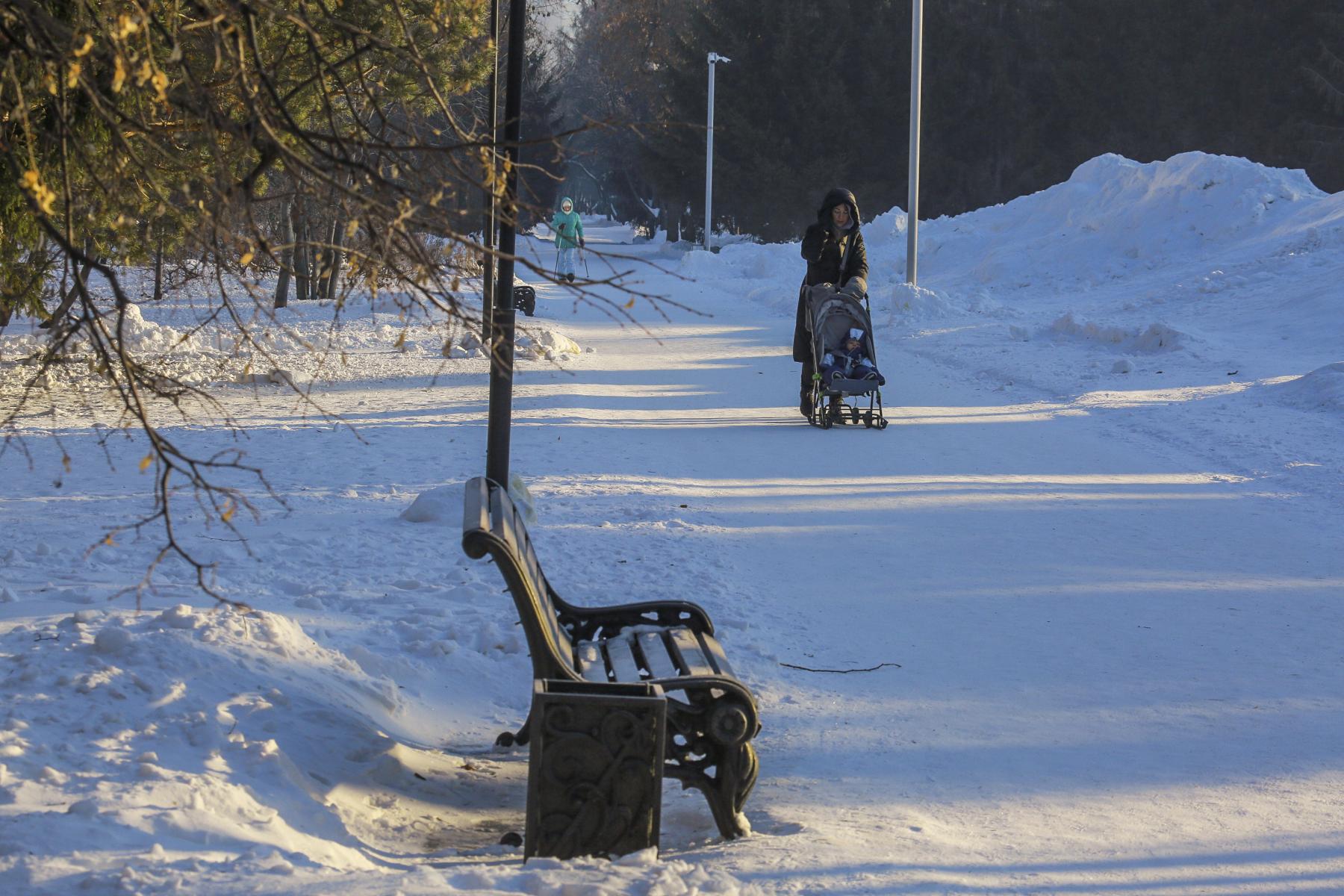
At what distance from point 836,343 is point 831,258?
914 mm

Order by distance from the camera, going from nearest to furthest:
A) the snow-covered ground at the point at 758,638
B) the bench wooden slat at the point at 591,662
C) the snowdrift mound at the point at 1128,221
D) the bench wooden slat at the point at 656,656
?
1. the snow-covered ground at the point at 758,638
2. the bench wooden slat at the point at 656,656
3. the bench wooden slat at the point at 591,662
4. the snowdrift mound at the point at 1128,221

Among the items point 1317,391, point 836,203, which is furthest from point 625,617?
point 1317,391

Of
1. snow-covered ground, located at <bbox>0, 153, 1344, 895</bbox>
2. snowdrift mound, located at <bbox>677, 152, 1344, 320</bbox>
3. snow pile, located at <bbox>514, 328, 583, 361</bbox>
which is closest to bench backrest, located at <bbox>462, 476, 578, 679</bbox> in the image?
snow-covered ground, located at <bbox>0, 153, 1344, 895</bbox>

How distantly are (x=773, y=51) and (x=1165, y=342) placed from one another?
44028 millimetres

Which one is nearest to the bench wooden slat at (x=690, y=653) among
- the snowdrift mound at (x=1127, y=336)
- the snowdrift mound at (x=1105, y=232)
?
the snowdrift mound at (x=1127, y=336)

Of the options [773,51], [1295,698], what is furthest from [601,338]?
[773,51]

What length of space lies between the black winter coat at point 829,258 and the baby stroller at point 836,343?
16 cm

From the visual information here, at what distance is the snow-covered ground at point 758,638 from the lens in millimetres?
4078

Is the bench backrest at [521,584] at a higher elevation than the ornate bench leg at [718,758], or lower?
higher

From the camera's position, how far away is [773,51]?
59.5 m

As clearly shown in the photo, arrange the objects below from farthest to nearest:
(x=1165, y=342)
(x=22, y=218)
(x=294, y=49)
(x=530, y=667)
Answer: (x=1165, y=342), (x=294, y=49), (x=22, y=218), (x=530, y=667)

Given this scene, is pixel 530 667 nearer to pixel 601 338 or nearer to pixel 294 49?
A: pixel 294 49

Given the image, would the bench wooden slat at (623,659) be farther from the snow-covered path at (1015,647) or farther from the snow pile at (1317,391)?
the snow pile at (1317,391)

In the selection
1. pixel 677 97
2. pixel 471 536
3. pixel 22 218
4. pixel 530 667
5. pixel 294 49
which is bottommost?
pixel 530 667
